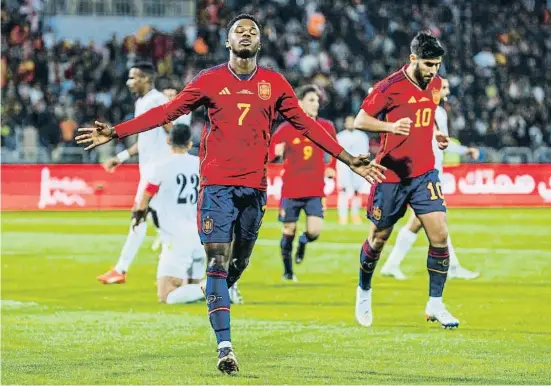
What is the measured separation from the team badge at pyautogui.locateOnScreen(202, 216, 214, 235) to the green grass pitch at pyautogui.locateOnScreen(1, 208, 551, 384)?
3.08ft

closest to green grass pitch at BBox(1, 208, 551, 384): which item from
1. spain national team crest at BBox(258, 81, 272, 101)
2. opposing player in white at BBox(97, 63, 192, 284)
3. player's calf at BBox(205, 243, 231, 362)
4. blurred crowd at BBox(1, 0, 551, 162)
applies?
opposing player in white at BBox(97, 63, 192, 284)

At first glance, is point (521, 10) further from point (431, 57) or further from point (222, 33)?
point (431, 57)

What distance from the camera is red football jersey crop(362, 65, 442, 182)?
11.0 metres

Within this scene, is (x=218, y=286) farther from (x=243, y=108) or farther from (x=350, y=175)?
(x=350, y=175)

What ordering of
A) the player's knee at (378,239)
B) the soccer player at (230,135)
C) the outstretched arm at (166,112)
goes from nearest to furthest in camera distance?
the outstretched arm at (166,112), the soccer player at (230,135), the player's knee at (378,239)

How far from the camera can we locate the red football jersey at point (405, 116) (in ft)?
36.2

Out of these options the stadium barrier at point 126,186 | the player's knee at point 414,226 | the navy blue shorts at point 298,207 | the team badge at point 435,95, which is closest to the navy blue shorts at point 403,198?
the team badge at point 435,95

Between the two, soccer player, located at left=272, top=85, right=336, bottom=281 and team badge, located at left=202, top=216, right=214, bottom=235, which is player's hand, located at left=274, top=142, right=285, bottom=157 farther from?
team badge, located at left=202, top=216, right=214, bottom=235

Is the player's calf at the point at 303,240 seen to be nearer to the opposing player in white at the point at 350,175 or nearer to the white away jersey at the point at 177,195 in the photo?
the white away jersey at the point at 177,195

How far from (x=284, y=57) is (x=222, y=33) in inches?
77.7

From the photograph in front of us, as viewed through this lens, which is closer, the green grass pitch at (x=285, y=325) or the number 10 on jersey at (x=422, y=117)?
the green grass pitch at (x=285, y=325)

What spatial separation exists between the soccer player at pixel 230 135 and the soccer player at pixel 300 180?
6604mm

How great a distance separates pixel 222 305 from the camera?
28.8 ft

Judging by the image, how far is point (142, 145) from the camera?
15.3m
